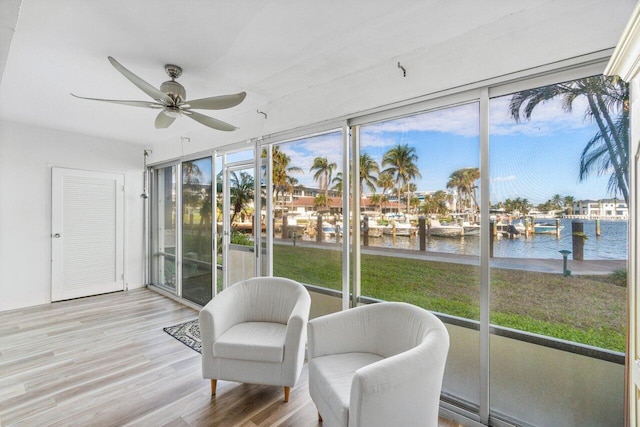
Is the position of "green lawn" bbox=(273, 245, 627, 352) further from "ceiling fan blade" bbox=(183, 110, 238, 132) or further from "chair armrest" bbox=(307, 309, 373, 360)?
"ceiling fan blade" bbox=(183, 110, 238, 132)

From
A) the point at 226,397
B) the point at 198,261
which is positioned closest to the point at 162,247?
the point at 198,261

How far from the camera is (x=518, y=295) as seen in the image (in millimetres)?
1882

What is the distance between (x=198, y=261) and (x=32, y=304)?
229 centimetres

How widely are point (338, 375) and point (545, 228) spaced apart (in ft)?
4.94

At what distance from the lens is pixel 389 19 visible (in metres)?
1.82

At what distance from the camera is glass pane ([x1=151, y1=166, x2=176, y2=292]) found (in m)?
4.88

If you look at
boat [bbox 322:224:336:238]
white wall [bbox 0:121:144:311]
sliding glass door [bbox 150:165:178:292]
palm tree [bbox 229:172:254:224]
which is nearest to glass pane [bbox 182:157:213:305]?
sliding glass door [bbox 150:165:178:292]

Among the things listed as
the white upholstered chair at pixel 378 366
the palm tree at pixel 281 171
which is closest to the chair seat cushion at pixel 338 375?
the white upholstered chair at pixel 378 366

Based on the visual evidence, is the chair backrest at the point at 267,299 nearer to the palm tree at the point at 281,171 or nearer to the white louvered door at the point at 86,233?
the palm tree at the point at 281,171

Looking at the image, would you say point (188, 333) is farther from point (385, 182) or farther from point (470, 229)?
point (470, 229)

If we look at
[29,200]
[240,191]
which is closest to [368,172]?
Result: [240,191]

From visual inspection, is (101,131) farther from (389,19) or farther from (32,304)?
(389,19)

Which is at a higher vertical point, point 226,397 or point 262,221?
point 262,221

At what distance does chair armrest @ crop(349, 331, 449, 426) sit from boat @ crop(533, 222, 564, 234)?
935mm
